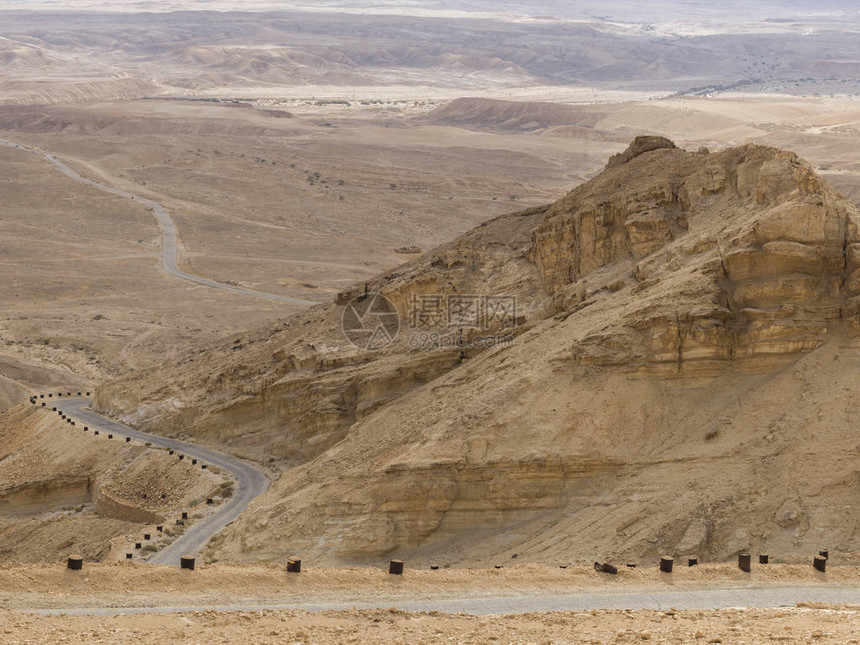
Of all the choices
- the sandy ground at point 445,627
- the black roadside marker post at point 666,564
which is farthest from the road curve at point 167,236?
the sandy ground at point 445,627

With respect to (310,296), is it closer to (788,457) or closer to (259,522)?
(259,522)

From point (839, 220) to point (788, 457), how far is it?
508 cm

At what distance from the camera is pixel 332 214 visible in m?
110

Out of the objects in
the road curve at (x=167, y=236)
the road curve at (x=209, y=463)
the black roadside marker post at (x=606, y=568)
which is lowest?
the road curve at (x=209, y=463)

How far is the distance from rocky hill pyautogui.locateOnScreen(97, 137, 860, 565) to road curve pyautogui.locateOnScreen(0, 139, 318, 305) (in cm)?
4695

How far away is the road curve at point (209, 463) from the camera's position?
28.7 meters

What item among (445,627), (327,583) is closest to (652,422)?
(327,583)

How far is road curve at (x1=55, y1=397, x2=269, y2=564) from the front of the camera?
1131 inches

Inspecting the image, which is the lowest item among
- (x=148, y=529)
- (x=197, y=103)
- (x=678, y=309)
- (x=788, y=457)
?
(x=148, y=529)

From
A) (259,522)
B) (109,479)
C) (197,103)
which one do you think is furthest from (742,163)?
(197,103)

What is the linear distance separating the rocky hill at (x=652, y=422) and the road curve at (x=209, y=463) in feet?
4.80

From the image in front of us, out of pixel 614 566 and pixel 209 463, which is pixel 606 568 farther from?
pixel 209 463

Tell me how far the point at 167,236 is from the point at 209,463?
6531 cm

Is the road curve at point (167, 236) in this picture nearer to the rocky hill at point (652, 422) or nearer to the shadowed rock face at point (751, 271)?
the rocky hill at point (652, 422)
